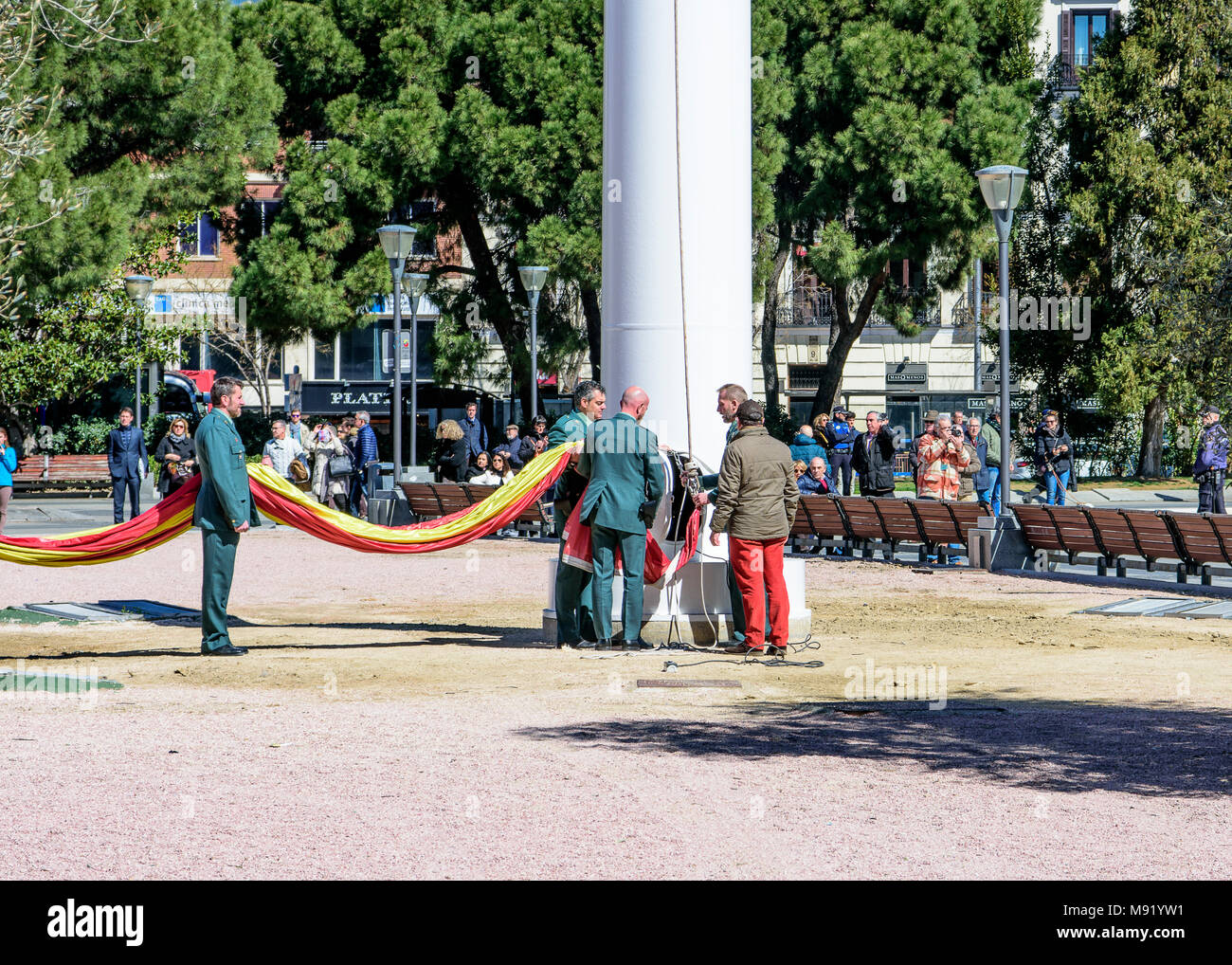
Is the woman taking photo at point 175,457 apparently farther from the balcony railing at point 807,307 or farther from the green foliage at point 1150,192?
the balcony railing at point 807,307

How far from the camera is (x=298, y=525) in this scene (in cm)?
1213

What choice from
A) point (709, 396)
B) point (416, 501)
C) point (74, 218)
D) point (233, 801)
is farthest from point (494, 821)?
point (74, 218)

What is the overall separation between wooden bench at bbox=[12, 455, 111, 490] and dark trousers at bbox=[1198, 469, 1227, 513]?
21752mm

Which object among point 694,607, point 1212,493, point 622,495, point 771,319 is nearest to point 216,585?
point 622,495

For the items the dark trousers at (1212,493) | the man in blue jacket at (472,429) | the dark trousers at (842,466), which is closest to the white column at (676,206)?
the dark trousers at (1212,493)

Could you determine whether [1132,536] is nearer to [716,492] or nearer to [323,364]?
[716,492]

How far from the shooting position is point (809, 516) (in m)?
20.0

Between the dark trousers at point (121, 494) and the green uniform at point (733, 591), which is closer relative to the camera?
the green uniform at point (733, 591)

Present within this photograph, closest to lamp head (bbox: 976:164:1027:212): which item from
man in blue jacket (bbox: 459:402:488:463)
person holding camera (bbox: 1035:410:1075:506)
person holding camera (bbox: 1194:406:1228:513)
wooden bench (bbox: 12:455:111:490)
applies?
person holding camera (bbox: 1035:410:1075:506)

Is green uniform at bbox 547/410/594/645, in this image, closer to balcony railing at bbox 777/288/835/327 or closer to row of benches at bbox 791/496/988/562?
row of benches at bbox 791/496/988/562

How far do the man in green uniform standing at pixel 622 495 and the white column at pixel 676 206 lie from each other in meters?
0.65

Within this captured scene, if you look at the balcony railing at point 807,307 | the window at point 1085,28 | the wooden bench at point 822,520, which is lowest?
the wooden bench at point 822,520

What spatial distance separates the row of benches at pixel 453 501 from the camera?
22.7 m

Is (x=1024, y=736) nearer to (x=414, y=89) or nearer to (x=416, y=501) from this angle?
(x=416, y=501)
